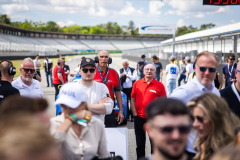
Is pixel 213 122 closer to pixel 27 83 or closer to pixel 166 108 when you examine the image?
pixel 166 108

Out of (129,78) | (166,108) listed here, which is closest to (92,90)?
(166,108)

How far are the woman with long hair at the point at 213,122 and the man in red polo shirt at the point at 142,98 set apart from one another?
2.54 metres

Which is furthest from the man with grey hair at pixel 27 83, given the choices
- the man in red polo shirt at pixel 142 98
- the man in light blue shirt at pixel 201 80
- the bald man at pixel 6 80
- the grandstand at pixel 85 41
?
the grandstand at pixel 85 41

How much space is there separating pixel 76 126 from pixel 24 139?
142 cm

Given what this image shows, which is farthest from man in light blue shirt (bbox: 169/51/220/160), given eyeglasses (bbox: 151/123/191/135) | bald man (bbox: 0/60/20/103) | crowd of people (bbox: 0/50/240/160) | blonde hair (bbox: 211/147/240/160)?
bald man (bbox: 0/60/20/103)

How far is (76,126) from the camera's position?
94.2 inches

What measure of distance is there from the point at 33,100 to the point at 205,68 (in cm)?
217

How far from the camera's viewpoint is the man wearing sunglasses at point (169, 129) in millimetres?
1600

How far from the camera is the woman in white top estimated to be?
7.54 ft

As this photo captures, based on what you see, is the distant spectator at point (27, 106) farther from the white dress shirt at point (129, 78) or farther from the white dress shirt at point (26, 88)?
the white dress shirt at point (129, 78)

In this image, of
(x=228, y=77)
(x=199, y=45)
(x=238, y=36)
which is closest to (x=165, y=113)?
(x=228, y=77)

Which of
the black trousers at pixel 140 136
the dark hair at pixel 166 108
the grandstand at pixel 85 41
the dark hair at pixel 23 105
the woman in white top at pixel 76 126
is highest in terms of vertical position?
the grandstand at pixel 85 41

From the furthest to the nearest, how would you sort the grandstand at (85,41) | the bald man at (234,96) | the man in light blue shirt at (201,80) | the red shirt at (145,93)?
1. the grandstand at (85,41)
2. the red shirt at (145,93)
3. the bald man at (234,96)
4. the man in light blue shirt at (201,80)

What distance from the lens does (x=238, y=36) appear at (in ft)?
48.0
